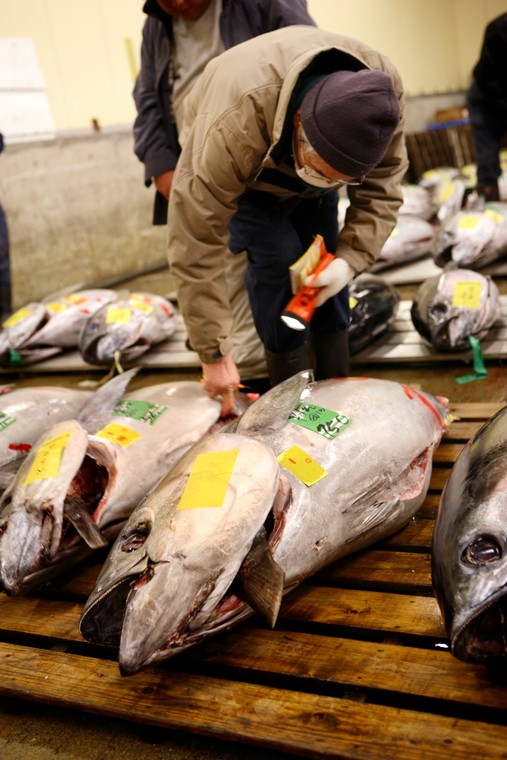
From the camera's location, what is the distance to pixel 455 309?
383 cm

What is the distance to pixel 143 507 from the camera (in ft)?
6.39

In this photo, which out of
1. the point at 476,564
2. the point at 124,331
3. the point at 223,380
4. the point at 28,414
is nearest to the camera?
the point at 476,564

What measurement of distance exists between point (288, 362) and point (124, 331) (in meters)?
1.69

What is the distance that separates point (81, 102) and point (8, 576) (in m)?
6.73

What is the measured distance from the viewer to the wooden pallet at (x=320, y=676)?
159cm

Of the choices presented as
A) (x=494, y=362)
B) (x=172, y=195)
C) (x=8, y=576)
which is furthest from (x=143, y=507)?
(x=494, y=362)

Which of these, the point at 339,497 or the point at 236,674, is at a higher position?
the point at 339,497

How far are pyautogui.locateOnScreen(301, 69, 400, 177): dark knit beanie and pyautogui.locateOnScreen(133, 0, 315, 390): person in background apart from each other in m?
1.25

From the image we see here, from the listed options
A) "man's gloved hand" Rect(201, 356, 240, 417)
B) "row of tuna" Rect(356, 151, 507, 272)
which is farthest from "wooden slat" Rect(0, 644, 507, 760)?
"row of tuna" Rect(356, 151, 507, 272)

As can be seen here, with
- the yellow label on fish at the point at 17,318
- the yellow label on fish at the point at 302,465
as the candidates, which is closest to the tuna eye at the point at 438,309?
the yellow label on fish at the point at 302,465

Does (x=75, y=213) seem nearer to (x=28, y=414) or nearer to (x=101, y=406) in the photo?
(x=28, y=414)

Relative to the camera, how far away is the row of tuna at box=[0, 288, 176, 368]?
4527mm

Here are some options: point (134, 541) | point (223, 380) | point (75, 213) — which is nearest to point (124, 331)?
point (223, 380)

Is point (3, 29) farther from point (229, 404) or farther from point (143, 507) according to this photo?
point (143, 507)
